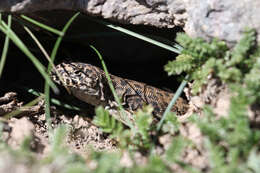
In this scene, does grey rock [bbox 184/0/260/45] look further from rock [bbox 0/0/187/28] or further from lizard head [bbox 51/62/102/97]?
lizard head [bbox 51/62/102/97]

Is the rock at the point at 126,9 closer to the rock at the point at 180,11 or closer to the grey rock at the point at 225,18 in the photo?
the rock at the point at 180,11

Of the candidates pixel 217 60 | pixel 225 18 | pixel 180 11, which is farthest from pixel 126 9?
pixel 217 60

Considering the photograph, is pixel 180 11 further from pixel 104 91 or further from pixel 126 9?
pixel 104 91

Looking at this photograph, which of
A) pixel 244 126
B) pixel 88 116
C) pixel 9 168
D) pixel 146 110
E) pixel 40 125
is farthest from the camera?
pixel 88 116

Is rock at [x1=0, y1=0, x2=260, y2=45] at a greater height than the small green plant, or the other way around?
rock at [x1=0, y1=0, x2=260, y2=45]

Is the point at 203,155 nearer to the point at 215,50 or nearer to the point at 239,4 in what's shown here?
the point at 215,50

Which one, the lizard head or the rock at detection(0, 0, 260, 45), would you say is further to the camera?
the lizard head

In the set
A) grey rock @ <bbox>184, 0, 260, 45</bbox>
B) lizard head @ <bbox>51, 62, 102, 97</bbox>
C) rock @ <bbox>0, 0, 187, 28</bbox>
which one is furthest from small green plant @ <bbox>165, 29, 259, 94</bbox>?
lizard head @ <bbox>51, 62, 102, 97</bbox>

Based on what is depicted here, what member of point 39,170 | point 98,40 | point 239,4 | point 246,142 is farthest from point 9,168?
point 98,40
